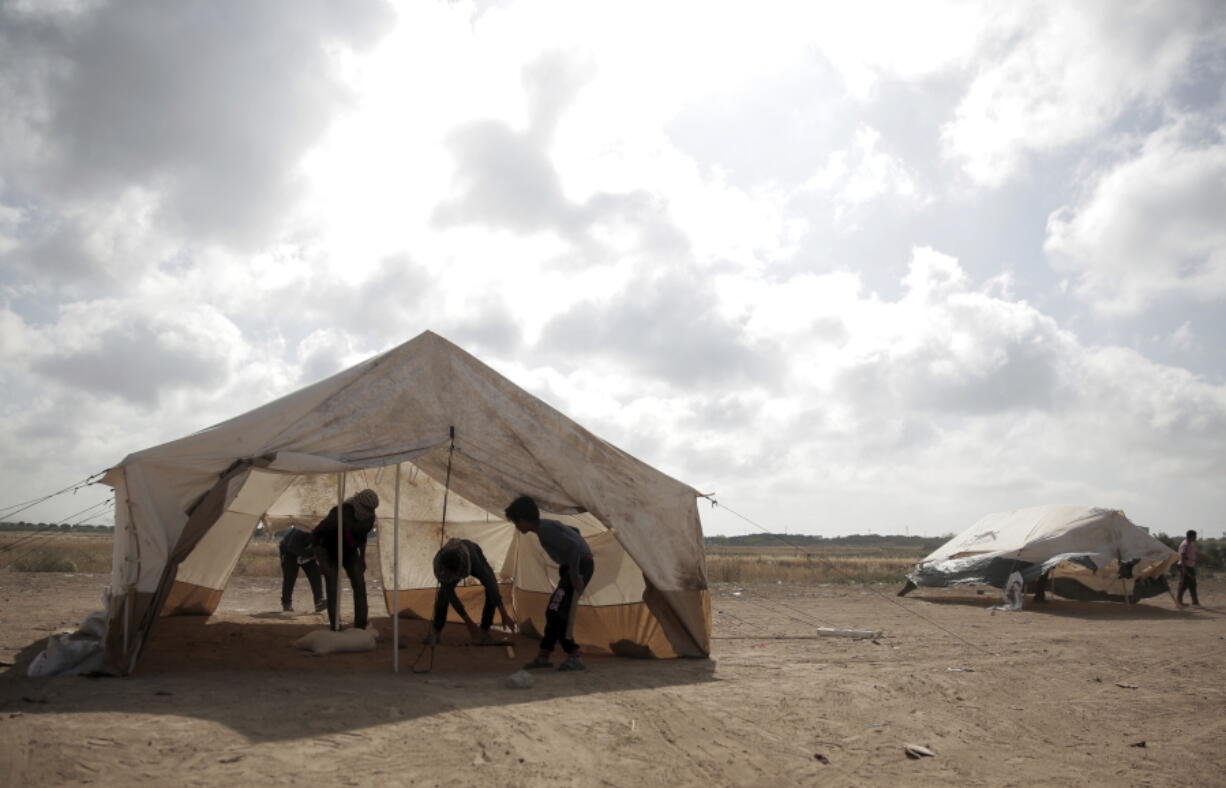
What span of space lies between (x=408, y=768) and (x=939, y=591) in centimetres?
2063

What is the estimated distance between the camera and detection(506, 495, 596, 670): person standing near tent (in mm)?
8258

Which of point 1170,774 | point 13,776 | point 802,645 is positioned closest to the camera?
point 13,776

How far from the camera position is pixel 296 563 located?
13.3 m

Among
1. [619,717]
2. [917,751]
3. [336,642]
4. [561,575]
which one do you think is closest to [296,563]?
[336,642]

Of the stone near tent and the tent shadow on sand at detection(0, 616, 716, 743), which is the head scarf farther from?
the stone near tent

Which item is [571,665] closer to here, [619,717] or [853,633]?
[619,717]

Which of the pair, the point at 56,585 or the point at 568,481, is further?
the point at 56,585

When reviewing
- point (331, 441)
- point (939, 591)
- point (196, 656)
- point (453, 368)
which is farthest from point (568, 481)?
point (939, 591)

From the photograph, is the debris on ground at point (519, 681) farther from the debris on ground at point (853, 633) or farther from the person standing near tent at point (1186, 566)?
the person standing near tent at point (1186, 566)

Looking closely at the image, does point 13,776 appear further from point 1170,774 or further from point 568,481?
point 1170,774

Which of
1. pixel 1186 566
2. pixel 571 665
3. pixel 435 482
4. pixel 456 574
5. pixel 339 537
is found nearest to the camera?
pixel 571 665

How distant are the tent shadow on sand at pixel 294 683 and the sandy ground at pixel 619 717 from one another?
4 centimetres

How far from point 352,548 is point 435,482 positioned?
2.02 m

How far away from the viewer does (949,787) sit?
16.5 ft
